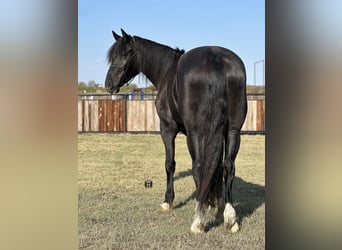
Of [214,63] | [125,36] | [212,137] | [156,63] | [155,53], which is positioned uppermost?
[125,36]

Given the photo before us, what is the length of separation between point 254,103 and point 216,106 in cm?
962

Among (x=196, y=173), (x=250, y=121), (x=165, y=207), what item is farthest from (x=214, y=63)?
(x=250, y=121)

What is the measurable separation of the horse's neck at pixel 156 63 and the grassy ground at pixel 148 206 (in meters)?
1.53

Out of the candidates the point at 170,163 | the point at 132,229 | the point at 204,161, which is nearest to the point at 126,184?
the point at 170,163

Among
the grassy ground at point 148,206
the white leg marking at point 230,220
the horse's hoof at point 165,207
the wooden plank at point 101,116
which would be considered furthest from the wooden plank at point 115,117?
the white leg marking at point 230,220

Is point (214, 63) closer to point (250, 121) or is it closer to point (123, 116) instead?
point (250, 121)

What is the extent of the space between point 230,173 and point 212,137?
1.91 ft

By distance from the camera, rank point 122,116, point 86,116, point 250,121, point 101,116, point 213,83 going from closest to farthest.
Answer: point 213,83, point 250,121, point 86,116, point 101,116, point 122,116

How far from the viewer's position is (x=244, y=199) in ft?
14.6

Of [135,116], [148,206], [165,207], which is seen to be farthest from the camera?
[135,116]

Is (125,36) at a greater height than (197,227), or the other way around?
(125,36)

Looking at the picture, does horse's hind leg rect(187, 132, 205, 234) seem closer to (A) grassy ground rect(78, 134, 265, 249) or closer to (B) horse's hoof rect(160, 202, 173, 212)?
(A) grassy ground rect(78, 134, 265, 249)

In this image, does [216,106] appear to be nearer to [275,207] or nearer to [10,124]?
[275,207]

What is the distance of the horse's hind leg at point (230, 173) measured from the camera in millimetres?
3070
